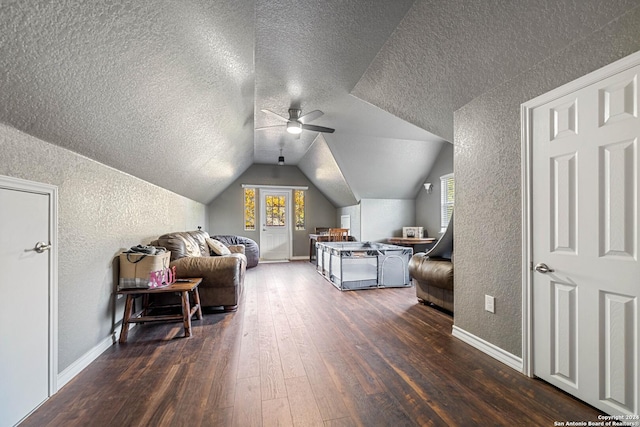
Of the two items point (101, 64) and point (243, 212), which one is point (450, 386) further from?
point (243, 212)

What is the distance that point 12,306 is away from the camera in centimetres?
143

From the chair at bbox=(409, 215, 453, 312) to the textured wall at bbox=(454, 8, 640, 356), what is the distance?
20.9 inches

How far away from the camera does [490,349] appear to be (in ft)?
7.16

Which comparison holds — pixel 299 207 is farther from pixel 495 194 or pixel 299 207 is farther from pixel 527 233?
pixel 527 233

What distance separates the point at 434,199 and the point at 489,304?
160 inches

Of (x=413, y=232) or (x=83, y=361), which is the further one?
(x=413, y=232)

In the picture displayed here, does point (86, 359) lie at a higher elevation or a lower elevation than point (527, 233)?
lower

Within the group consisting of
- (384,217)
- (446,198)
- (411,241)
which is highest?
(446,198)

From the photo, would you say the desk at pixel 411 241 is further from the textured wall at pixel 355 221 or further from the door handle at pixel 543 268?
the door handle at pixel 543 268

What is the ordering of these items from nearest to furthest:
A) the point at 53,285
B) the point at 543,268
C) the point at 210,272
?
the point at 53,285 < the point at 543,268 < the point at 210,272

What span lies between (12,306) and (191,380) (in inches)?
41.4

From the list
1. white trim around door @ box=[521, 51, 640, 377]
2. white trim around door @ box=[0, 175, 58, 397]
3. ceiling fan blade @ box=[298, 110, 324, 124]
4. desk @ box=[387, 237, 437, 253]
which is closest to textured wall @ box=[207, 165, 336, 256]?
desk @ box=[387, 237, 437, 253]

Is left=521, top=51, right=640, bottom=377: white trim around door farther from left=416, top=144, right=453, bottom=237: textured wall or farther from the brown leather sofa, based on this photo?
left=416, top=144, right=453, bottom=237: textured wall

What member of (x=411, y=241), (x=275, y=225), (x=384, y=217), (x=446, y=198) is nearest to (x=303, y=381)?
(x=411, y=241)
